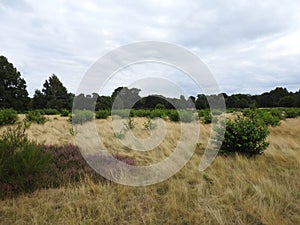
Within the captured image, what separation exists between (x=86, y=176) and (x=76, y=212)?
4.41 ft

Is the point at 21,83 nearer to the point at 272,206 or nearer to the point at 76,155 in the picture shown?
the point at 76,155

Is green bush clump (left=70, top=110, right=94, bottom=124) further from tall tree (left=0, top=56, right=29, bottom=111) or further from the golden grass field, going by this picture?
tall tree (left=0, top=56, right=29, bottom=111)

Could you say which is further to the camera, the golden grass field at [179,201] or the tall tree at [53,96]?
the tall tree at [53,96]

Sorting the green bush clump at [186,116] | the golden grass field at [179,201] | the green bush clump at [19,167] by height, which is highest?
the green bush clump at [186,116]

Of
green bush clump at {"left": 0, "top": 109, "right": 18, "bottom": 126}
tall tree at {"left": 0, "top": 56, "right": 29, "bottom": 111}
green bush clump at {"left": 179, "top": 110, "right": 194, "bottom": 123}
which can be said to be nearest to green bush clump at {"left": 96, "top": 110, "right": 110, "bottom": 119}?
green bush clump at {"left": 0, "top": 109, "right": 18, "bottom": 126}

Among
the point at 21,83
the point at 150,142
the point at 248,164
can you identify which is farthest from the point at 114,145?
the point at 21,83

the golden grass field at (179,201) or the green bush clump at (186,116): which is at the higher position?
the green bush clump at (186,116)

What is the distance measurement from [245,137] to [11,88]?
36486 mm

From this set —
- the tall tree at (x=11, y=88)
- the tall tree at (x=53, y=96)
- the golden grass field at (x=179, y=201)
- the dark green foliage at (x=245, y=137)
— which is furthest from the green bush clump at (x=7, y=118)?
the tall tree at (x=11, y=88)

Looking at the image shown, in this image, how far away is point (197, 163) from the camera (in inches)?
196

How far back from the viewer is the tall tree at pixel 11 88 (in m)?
30.7

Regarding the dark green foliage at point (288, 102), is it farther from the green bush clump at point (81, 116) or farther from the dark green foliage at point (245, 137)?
the dark green foliage at point (245, 137)

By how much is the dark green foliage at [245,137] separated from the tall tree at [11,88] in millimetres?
33123

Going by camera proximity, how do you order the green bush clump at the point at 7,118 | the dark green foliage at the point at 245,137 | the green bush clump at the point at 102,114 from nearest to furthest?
1. the dark green foliage at the point at 245,137
2. the green bush clump at the point at 7,118
3. the green bush clump at the point at 102,114
